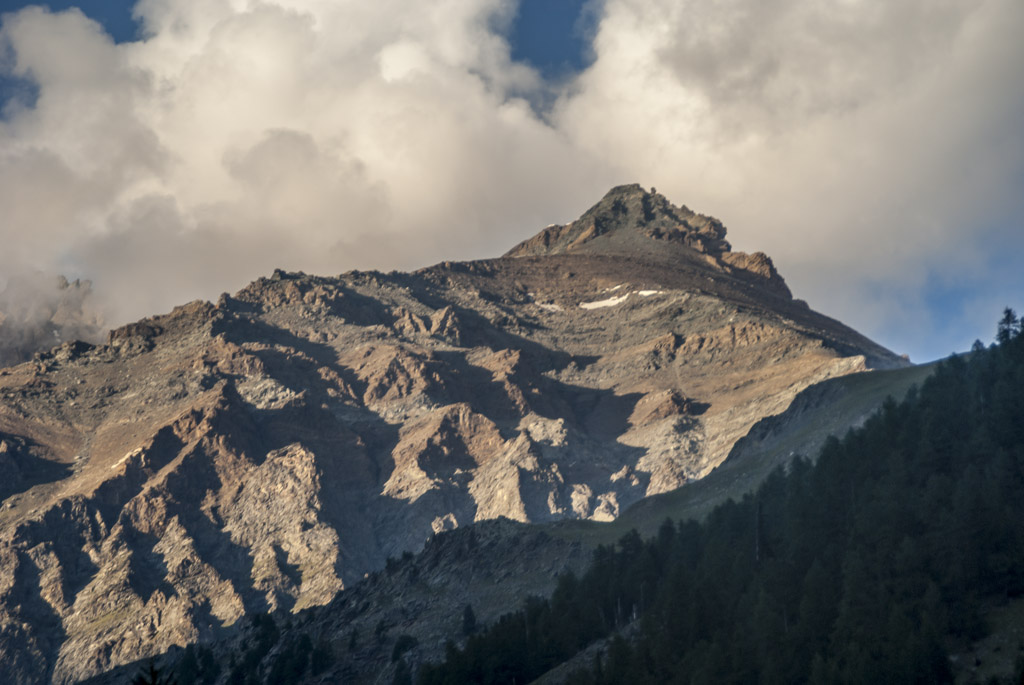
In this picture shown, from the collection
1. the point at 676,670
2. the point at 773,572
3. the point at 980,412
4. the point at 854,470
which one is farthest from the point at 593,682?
the point at 980,412

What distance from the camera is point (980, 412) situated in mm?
190375

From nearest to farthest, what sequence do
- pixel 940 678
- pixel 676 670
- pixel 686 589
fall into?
pixel 940 678, pixel 676 670, pixel 686 589

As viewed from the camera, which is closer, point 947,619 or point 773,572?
point 947,619

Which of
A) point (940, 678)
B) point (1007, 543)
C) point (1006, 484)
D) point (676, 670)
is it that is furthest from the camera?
point (676, 670)

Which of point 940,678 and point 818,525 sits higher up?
point 818,525

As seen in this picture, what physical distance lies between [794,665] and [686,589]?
36.9 meters

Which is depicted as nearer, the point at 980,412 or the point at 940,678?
the point at 940,678

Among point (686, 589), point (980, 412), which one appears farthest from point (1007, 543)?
point (686, 589)

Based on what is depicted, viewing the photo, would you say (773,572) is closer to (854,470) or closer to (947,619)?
(854,470)

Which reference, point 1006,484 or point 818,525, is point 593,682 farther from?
point 1006,484

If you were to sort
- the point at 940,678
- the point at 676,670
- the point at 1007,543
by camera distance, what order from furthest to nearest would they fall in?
the point at 676,670 < the point at 1007,543 < the point at 940,678

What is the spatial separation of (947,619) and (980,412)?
48411 mm

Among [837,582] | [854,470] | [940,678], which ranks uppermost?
[854,470]

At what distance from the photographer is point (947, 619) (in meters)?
148
